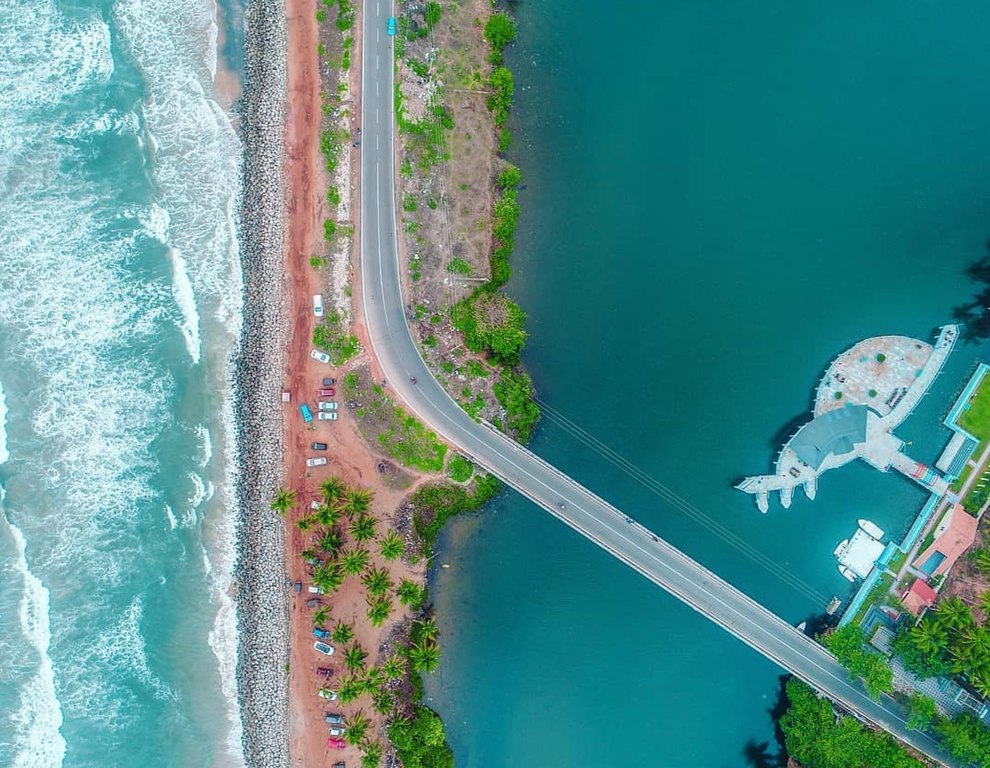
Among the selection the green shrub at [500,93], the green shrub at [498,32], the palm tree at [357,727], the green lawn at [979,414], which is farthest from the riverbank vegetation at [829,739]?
the green shrub at [498,32]

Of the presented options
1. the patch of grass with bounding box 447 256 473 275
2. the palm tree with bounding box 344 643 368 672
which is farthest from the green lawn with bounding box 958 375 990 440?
the palm tree with bounding box 344 643 368 672

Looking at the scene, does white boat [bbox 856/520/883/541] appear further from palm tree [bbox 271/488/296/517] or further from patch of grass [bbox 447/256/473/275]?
palm tree [bbox 271/488/296/517]

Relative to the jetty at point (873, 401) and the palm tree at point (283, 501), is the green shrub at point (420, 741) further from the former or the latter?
the jetty at point (873, 401)

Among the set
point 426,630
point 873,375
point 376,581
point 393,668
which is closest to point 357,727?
point 393,668

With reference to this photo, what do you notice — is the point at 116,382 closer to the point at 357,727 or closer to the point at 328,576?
the point at 328,576

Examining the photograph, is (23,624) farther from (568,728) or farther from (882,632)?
(882,632)
